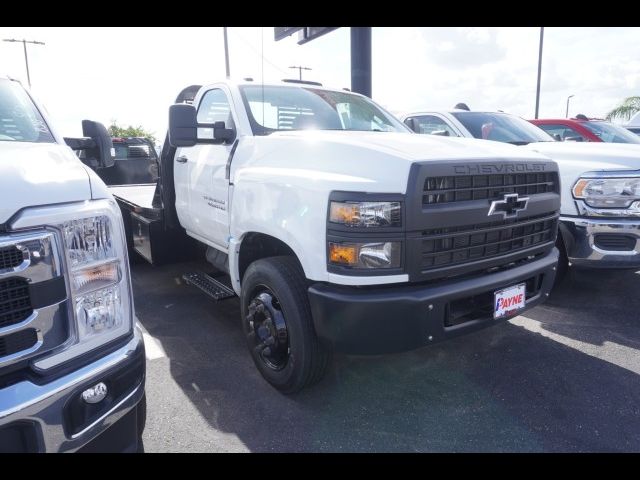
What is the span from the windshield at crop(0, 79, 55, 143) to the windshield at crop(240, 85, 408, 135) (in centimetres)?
136

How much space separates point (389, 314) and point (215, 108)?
8.01 feet

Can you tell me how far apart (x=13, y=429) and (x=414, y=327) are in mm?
1713

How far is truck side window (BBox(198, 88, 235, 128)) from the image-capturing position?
366cm

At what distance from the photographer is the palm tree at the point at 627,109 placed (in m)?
22.0

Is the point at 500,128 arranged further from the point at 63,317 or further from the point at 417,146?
the point at 63,317

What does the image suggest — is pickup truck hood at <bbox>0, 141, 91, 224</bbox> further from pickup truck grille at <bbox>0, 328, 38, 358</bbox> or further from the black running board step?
the black running board step

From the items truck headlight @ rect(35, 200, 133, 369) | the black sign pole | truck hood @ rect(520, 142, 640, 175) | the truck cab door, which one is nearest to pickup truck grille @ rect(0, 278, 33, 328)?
truck headlight @ rect(35, 200, 133, 369)

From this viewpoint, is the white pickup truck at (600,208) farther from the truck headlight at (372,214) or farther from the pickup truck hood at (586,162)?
the truck headlight at (372,214)

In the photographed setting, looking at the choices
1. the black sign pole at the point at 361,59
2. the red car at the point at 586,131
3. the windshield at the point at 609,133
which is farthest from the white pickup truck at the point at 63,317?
the black sign pole at the point at 361,59

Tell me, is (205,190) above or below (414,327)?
above

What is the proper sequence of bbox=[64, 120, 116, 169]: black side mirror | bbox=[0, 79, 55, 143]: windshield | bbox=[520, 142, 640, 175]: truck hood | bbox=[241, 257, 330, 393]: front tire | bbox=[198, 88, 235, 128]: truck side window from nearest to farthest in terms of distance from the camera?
bbox=[0, 79, 55, 143]: windshield < bbox=[241, 257, 330, 393]: front tire < bbox=[64, 120, 116, 169]: black side mirror < bbox=[198, 88, 235, 128]: truck side window < bbox=[520, 142, 640, 175]: truck hood

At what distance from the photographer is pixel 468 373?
3232 millimetres
